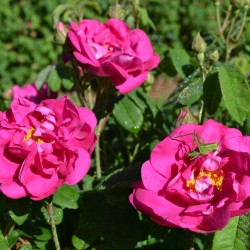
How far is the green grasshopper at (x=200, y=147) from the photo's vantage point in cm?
83

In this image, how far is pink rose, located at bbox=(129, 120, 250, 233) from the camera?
2.66 ft

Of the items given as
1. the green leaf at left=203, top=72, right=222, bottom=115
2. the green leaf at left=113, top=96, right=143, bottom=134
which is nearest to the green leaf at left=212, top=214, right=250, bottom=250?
the green leaf at left=203, top=72, right=222, bottom=115

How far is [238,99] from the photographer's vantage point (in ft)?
3.27

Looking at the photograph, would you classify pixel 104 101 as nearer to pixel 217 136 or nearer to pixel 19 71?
pixel 217 136

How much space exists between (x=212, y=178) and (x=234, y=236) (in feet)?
0.30

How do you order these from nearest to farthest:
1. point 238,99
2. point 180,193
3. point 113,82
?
point 180,193, point 238,99, point 113,82

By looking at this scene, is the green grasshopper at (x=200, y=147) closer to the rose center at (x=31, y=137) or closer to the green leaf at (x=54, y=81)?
the rose center at (x=31, y=137)

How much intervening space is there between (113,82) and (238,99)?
0.27 meters

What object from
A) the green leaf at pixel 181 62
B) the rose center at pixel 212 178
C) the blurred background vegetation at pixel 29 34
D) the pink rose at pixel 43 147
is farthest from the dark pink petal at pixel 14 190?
the blurred background vegetation at pixel 29 34

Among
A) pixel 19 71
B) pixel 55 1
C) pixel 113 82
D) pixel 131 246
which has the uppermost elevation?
pixel 113 82

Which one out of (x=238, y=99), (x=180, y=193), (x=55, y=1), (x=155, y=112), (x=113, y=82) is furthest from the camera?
(x=55, y=1)

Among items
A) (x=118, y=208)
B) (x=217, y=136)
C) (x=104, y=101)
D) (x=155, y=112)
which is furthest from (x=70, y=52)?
(x=217, y=136)

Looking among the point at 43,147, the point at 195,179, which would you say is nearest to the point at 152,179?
the point at 195,179

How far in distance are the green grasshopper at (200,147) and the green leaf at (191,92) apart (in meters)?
0.29
